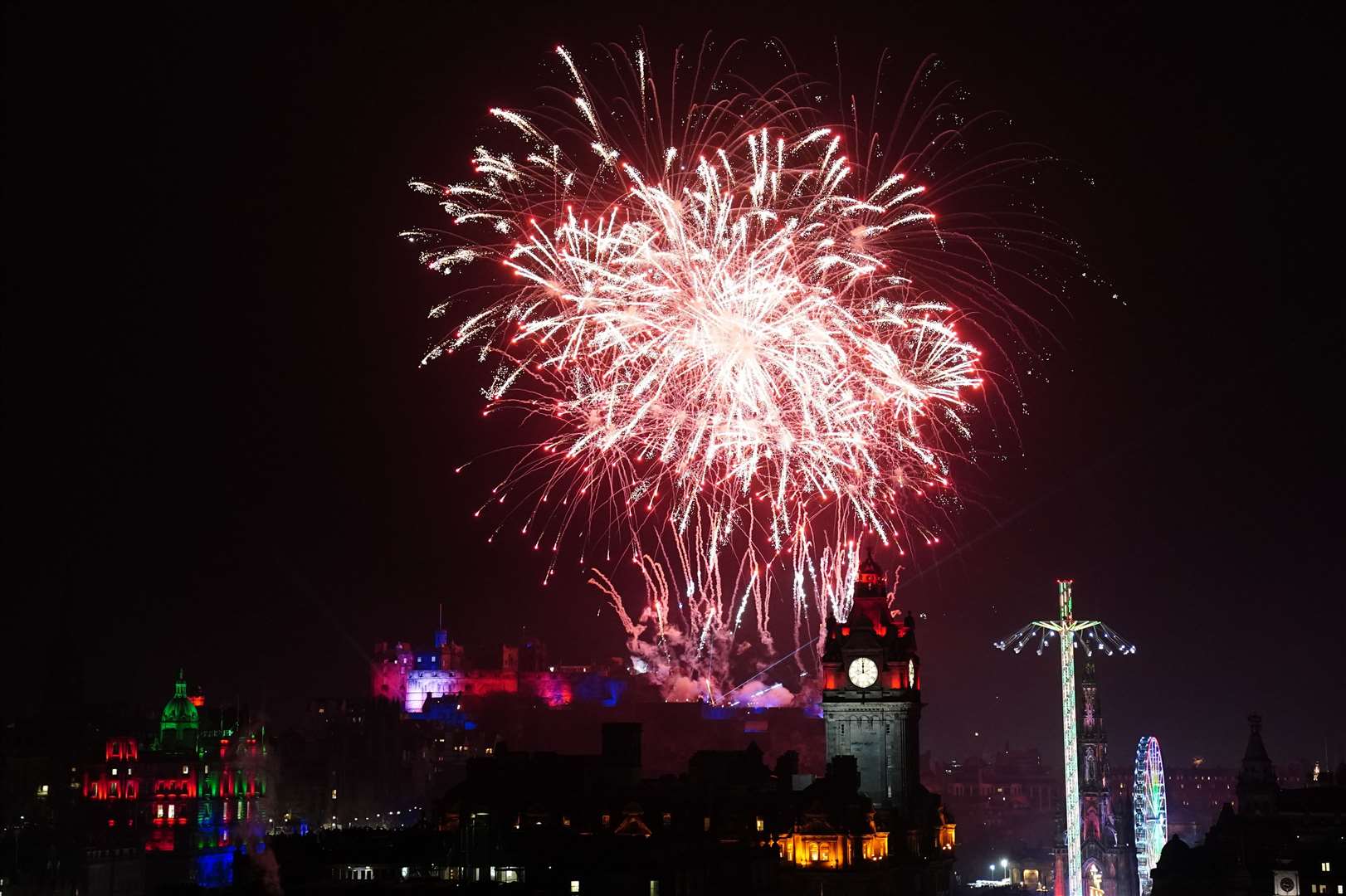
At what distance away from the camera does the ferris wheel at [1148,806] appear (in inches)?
6939

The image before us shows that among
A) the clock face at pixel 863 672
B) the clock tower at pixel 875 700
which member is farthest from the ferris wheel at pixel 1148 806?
the clock face at pixel 863 672

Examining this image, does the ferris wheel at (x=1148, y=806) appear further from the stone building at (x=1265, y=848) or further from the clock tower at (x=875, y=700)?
the clock tower at (x=875, y=700)

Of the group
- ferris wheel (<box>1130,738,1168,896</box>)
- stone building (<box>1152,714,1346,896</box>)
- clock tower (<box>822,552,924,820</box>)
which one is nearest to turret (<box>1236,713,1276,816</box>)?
stone building (<box>1152,714,1346,896</box>)

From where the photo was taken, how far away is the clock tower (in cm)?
12031

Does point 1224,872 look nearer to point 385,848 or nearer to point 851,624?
point 851,624

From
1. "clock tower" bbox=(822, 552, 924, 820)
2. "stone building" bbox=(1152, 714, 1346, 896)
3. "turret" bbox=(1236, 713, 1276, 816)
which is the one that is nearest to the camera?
"clock tower" bbox=(822, 552, 924, 820)

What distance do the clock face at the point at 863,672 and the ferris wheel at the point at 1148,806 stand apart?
64.1 metres

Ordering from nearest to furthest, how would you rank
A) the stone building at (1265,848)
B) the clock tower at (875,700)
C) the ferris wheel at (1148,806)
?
the clock tower at (875,700) < the stone building at (1265,848) < the ferris wheel at (1148,806)

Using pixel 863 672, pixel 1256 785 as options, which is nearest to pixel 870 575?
pixel 863 672

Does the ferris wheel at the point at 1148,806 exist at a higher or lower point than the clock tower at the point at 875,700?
lower

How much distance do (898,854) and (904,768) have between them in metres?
6.26

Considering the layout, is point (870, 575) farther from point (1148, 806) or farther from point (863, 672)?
point (1148, 806)

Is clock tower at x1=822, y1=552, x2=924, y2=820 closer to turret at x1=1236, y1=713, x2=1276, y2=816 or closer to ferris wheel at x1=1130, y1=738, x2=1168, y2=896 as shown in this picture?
turret at x1=1236, y1=713, x2=1276, y2=816

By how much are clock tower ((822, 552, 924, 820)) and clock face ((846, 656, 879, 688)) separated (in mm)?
50
